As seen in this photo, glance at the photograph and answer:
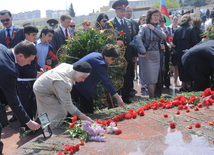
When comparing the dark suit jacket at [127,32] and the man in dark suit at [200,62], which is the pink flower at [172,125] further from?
the dark suit jacket at [127,32]

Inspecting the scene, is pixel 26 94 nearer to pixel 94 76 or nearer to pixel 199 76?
pixel 94 76

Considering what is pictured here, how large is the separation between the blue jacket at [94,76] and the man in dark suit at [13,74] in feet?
3.97

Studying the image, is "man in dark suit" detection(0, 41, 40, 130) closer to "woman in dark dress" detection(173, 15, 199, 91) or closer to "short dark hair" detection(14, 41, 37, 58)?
"short dark hair" detection(14, 41, 37, 58)

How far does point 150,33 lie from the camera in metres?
6.41

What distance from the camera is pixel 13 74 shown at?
3.50 meters

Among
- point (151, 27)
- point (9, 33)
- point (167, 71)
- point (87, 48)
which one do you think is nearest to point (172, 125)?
point (87, 48)

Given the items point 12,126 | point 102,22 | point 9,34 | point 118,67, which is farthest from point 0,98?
point 102,22

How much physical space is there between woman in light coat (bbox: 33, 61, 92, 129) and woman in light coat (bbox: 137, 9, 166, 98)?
2.57 m

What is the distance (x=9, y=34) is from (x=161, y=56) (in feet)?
11.5

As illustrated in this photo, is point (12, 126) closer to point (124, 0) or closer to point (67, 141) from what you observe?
point (67, 141)

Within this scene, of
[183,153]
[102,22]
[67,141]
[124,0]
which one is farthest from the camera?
[102,22]

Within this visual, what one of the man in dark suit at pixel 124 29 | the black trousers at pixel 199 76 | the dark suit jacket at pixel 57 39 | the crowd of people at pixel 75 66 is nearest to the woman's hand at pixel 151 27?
the crowd of people at pixel 75 66

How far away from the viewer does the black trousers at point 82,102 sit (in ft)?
16.5

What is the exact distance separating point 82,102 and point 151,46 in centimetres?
222
